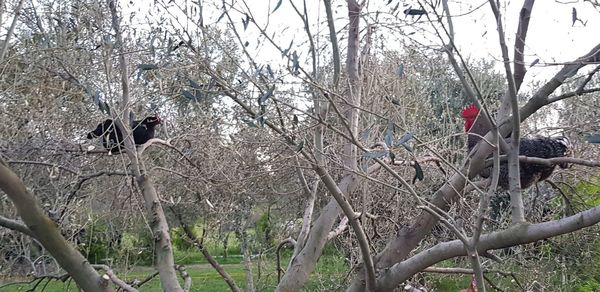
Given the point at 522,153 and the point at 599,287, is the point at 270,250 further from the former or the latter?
the point at 599,287

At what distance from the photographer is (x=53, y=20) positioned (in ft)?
14.8

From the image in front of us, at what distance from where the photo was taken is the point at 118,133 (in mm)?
4168

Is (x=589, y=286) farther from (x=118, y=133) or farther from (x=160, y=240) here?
(x=118, y=133)

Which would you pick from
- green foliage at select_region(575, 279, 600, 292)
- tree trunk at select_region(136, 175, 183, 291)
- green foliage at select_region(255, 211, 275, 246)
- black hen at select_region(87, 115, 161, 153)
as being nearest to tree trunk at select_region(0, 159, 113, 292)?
tree trunk at select_region(136, 175, 183, 291)

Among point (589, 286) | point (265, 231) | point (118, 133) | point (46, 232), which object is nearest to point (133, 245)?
point (265, 231)

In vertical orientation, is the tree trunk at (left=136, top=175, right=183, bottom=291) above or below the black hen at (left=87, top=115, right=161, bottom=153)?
below

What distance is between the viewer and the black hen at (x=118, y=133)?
4035mm

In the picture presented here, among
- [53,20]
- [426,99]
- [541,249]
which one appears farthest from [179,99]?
[541,249]

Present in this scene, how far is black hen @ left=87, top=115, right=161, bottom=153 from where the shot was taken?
13.2 ft

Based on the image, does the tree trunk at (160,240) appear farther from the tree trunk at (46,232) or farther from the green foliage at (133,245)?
the green foliage at (133,245)

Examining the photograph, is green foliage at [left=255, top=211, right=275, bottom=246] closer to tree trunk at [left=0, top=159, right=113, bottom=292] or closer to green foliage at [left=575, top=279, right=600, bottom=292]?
tree trunk at [left=0, top=159, right=113, bottom=292]

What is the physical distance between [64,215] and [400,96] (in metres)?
2.44

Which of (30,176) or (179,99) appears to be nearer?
(179,99)

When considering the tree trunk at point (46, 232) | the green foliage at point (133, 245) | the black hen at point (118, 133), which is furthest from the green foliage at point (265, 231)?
the tree trunk at point (46, 232)
